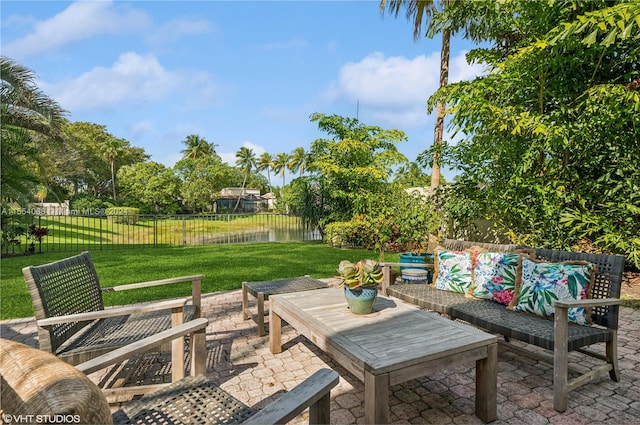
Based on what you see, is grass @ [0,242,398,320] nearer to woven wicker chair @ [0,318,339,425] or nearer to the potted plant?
the potted plant

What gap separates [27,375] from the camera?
2.93 ft

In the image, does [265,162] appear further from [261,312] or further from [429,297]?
[429,297]

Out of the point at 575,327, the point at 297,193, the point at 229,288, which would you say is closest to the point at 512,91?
the point at 575,327

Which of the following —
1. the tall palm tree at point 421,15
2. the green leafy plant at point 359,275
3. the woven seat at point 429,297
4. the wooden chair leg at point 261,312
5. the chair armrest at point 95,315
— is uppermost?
the tall palm tree at point 421,15

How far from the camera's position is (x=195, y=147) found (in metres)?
40.2

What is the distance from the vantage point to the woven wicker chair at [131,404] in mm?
832

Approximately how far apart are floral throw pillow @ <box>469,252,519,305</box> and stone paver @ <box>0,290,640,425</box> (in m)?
0.54

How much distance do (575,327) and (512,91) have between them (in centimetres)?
453

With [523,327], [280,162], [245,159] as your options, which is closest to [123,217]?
[523,327]

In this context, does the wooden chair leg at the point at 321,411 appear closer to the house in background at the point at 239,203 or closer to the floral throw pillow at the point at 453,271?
the floral throw pillow at the point at 453,271

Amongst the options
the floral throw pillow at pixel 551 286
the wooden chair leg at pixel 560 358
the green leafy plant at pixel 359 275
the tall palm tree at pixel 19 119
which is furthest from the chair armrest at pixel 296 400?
the tall palm tree at pixel 19 119

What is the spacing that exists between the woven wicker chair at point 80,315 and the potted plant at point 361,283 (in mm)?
1129

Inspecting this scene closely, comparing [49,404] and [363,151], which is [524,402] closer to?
[49,404]

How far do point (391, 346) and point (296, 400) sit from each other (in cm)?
91
